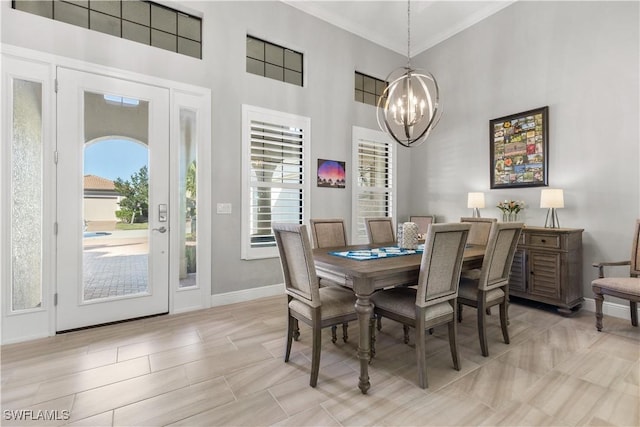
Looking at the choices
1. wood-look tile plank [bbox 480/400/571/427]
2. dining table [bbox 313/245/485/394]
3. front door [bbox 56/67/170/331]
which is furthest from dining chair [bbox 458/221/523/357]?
front door [bbox 56/67/170/331]

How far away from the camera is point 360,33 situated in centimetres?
476

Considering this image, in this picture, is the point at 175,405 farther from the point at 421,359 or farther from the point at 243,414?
the point at 421,359

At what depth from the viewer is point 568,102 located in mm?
3535

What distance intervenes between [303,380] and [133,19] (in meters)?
3.83

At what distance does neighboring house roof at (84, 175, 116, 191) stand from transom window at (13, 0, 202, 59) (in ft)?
4.81

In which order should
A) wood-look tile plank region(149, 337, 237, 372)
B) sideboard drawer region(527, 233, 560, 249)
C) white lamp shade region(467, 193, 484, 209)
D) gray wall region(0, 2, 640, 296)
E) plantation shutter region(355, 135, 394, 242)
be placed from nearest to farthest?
wood-look tile plank region(149, 337, 237, 372) < gray wall region(0, 2, 640, 296) < sideboard drawer region(527, 233, 560, 249) < white lamp shade region(467, 193, 484, 209) < plantation shutter region(355, 135, 394, 242)

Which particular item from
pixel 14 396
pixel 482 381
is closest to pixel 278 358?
pixel 482 381

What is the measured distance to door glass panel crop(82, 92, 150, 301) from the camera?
290 centimetres

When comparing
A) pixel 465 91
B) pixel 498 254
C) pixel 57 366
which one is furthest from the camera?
pixel 465 91

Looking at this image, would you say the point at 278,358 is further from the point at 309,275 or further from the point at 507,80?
the point at 507,80

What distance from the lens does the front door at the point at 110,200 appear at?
109 inches

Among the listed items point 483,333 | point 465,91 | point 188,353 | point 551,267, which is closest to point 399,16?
point 465,91

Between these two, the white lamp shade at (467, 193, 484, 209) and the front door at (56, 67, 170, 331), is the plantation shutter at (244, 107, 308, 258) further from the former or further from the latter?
the white lamp shade at (467, 193, 484, 209)

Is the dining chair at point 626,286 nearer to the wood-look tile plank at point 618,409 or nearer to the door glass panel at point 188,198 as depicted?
the wood-look tile plank at point 618,409
